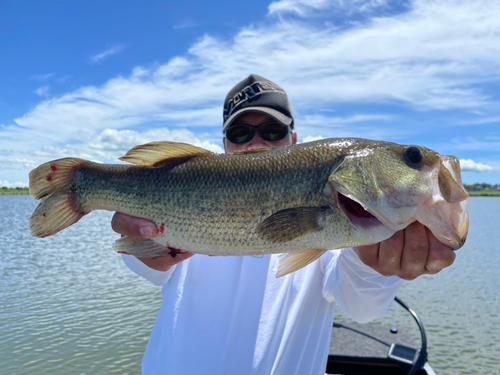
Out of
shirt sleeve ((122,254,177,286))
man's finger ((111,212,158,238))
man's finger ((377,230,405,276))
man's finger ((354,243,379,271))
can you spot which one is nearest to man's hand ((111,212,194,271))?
man's finger ((111,212,158,238))

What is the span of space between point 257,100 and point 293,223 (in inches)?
89.1

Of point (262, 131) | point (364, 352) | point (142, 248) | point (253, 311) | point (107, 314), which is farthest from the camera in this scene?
point (107, 314)

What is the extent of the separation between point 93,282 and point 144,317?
5016mm

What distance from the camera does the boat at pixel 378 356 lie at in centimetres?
596

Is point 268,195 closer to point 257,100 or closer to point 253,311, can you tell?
point 253,311

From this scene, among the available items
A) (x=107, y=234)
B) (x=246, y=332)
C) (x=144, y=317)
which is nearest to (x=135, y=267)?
(x=246, y=332)

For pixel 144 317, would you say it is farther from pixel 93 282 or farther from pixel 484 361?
pixel 484 361

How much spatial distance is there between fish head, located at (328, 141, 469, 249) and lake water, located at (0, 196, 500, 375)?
9.41 m

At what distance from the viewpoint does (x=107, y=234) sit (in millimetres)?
30391

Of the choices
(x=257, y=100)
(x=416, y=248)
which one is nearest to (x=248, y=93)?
(x=257, y=100)

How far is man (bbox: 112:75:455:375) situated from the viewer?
2.78 m

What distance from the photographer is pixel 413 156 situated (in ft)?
6.88

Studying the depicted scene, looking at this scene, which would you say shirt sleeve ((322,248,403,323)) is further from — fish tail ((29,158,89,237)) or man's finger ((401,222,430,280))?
fish tail ((29,158,89,237))

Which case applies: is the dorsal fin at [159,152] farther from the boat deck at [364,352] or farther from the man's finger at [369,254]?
the boat deck at [364,352]
